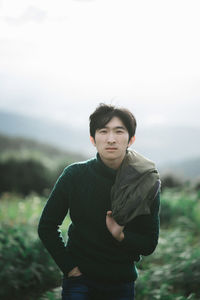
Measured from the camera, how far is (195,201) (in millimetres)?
8250

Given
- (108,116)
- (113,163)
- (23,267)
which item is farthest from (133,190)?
(23,267)

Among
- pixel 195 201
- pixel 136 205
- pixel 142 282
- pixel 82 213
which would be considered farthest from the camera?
pixel 195 201

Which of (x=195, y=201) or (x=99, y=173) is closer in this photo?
(x=99, y=173)

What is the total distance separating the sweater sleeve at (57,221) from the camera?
2.32m

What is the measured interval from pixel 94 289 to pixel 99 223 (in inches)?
17.9

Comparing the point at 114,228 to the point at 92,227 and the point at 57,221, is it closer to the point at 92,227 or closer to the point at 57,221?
the point at 92,227

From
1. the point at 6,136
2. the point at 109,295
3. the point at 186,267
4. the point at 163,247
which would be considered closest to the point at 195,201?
the point at 163,247

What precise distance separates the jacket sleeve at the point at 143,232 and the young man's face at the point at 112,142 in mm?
374

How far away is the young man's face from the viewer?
226cm

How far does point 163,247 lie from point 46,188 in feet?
20.4

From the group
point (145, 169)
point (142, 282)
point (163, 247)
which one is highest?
point (163, 247)

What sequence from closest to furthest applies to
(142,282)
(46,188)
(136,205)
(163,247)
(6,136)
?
(136,205), (142,282), (163,247), (46,188), (6,136)

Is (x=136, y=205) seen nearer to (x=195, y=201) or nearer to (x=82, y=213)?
(x=82, y=213)

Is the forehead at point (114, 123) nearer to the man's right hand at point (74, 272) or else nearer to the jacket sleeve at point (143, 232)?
the jacket sleeve at point (143, 232)
